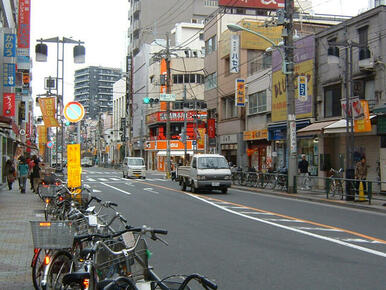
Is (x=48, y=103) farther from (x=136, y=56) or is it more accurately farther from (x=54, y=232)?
(x=136, y=56)

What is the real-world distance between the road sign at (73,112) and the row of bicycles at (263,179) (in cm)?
1439

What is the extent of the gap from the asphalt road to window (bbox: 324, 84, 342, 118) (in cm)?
1064

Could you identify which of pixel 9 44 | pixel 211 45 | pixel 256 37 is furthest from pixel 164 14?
pixel 9 44

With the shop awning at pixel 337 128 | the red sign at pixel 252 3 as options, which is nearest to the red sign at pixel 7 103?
the shop awning at pixel 337 128

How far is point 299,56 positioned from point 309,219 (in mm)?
18147

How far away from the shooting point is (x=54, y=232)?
17.1ft

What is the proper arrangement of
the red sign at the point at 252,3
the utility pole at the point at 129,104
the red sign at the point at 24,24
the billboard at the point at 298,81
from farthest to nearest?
the utility pole at the point at 129,104 → the red sign at the point at 252,3 → the red sign at the point at 24,24 → the billboard at the point at 298,81

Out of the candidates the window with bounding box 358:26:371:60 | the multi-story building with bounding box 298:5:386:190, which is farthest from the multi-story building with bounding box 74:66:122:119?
the window with bounding box 358:26:371:60

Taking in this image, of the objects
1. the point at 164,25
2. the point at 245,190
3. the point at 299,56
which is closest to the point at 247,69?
the point at 299,56

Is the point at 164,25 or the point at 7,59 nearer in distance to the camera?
the point at 7,59

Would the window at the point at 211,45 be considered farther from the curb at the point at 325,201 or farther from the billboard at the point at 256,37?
the curb at the point at 325,201

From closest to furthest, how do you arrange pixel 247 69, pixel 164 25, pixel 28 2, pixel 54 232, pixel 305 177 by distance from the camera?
pixel 54 232
pixel 305 177
pixel 28 2
pixel 247 69
pixel 164 25

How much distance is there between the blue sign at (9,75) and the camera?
24.7 metres

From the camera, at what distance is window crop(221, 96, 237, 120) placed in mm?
42781
